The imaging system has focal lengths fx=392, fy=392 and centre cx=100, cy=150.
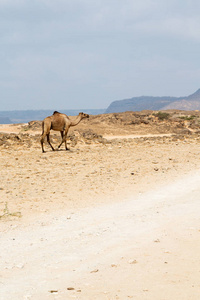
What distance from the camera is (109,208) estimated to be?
8227 millimetres

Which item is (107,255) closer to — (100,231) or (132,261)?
(132,261)

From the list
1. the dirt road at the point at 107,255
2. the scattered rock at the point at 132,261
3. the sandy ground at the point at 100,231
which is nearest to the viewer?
the dirt road at the point at 107,255

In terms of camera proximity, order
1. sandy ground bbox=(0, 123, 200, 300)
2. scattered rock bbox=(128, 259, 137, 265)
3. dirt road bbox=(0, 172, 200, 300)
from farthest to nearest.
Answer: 1. scattered rock bbox=(128, 259, 137, 265)
2. sandy ground bbox=(0, 123, 200, 300)
3. dirt road bbox=(0, 172, 200, 300)

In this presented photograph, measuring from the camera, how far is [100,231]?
644 cm

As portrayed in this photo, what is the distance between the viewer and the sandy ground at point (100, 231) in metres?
4.29

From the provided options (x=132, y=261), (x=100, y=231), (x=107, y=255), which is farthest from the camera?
(x=100, y=231)

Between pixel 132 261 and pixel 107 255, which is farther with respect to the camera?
pixel 107 255

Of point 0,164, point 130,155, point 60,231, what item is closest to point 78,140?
point 130,155

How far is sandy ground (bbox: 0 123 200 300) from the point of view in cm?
429

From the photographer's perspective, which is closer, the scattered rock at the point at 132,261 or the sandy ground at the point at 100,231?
the sandy ground at the point at 100,231

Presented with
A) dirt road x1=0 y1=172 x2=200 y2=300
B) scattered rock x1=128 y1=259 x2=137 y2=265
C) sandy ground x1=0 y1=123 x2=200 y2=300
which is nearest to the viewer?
dirt road x1=0 y1=172 x2=200 y2=300

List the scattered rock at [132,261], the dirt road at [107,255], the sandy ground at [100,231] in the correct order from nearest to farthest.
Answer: the dirt road at [107,255]
the sandy ground at [100,231]
the scattered rock at [132,261]

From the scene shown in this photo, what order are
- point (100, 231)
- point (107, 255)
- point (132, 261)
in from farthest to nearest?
point (100, 231), point (107, 255), point (132, 261)

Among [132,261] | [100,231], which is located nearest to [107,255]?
[132,261]
